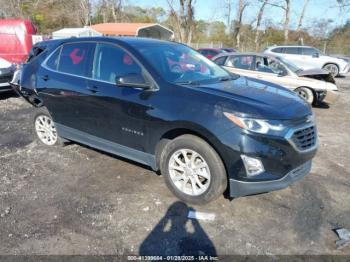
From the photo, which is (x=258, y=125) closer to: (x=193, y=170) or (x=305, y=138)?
(x=305, y=138)

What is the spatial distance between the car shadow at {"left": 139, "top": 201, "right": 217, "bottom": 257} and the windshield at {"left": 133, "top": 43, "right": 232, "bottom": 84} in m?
1.57

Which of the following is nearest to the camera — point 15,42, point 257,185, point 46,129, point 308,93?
point 257,185

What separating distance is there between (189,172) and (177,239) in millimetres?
786

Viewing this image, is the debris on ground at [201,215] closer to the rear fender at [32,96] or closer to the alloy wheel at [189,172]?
the alloy wheel at [189,172]

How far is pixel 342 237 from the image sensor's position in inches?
119

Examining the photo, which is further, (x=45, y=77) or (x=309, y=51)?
(x=309, y=51)

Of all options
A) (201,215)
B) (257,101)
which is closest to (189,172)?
(201,215)

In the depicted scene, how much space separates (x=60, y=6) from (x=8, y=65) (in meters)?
36.3

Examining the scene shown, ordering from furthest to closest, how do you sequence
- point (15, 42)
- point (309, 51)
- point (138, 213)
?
point (309, 51) → point (15, 42) → point (138, 213)

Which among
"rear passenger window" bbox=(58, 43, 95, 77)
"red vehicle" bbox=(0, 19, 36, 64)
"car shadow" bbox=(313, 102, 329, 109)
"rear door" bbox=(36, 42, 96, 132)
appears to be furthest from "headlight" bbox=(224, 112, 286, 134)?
"red vehicle" bbox=(0, 19, 36, 64)

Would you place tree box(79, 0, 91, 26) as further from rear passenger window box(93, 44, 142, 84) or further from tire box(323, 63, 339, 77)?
rear passenger window box(93, 44, 142, 84)

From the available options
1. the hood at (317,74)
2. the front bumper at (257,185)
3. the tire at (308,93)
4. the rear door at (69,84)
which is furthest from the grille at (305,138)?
the hood at (317,74)

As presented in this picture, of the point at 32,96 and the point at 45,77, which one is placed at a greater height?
the point at 45,77

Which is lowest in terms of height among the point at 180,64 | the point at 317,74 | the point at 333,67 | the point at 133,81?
the point at 333,67
